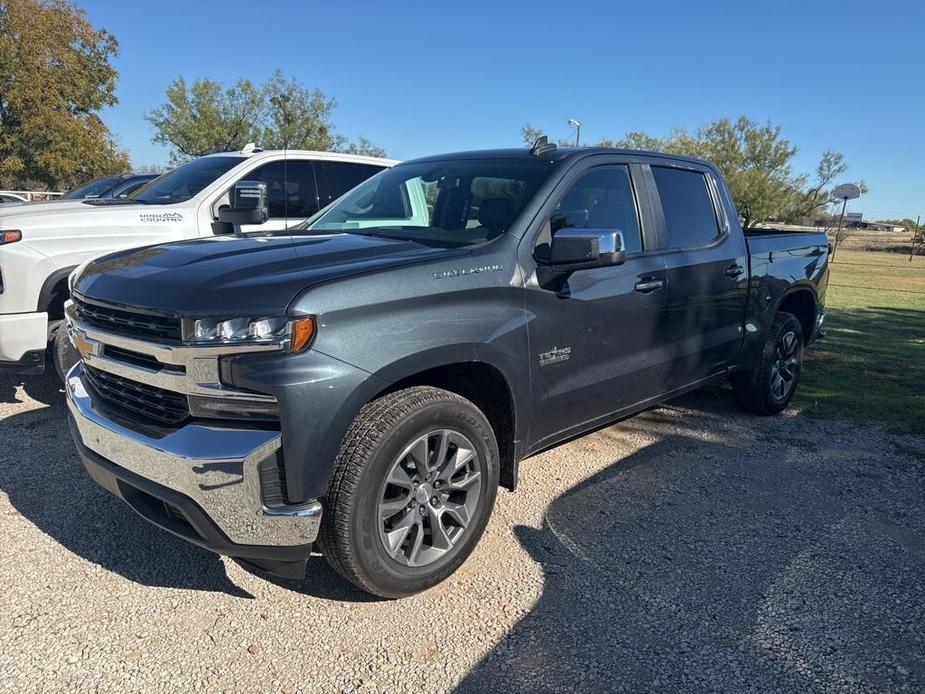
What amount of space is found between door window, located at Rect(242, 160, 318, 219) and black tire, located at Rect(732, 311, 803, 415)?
13.4 feet

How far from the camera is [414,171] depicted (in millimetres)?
4191

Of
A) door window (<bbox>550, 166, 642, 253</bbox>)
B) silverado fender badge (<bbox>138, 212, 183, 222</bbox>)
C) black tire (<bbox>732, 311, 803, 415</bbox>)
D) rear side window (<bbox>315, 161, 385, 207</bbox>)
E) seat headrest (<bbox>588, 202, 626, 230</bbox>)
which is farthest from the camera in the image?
rear side window (<bbox>315, 161, 385, 207</bbox>)

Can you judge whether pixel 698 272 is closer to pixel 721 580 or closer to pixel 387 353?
pixel 721 580

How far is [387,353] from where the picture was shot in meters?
2.53

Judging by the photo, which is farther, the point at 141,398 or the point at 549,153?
the point at 549,153

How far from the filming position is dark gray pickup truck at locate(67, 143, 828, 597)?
2.35 m

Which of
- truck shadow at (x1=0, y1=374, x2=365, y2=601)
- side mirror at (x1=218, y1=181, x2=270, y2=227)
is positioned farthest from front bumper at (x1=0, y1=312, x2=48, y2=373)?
side mirror at (x1=218, y1=181, x2=270, y2=227)

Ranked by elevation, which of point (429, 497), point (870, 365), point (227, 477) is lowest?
point (870, 365)

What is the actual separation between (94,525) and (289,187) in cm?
373

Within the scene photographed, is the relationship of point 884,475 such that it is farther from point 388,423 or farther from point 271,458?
point 271,458

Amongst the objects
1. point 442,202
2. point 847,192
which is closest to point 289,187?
point 442,202

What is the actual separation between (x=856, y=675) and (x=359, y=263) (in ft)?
7.98

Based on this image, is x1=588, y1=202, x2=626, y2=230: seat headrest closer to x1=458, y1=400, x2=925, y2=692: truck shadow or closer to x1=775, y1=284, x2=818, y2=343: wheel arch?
x1=458, y1=400, x2=925, y2=692: truck shadow

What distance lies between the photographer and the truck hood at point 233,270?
2393mm
